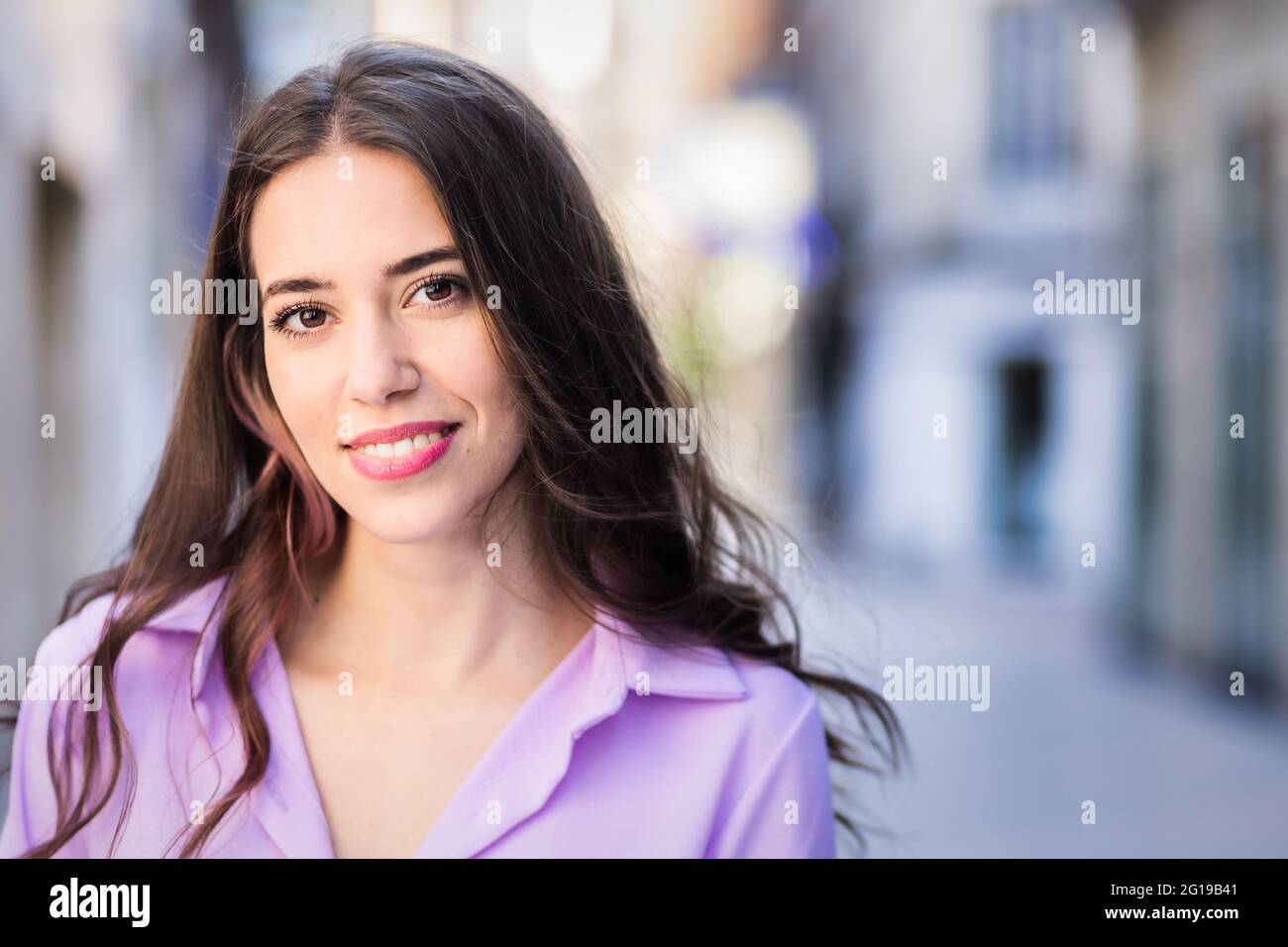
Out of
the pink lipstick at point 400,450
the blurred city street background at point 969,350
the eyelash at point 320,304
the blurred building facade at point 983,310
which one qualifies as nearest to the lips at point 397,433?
the pink lipstick at point 400,450

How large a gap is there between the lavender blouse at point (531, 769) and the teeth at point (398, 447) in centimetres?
43

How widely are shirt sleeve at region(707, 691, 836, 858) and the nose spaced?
83 centimetres

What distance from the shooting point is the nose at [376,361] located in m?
1.58

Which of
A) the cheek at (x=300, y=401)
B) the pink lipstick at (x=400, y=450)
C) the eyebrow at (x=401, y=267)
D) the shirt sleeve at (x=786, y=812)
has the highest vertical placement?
the eyebrow at (x=401, y=267)

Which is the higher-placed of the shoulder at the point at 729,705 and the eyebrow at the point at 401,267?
the eyebrow at the point at 401,267

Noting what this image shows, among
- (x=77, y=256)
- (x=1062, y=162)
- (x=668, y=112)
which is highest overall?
(x=668, y=112)

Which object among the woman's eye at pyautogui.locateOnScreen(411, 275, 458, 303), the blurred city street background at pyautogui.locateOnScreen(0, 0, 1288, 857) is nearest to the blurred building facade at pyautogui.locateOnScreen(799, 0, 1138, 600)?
the blurred city street background at pyautogui.locateOnScreen(0, 0, 1288, 857)

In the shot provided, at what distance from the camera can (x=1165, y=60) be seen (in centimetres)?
839

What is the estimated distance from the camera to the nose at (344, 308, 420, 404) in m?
1.58

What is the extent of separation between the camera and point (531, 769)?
1773 mm

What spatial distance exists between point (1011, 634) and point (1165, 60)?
5.00m

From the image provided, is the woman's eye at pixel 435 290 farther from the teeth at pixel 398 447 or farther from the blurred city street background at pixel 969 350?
the blurred city street background at pixel 969 350
